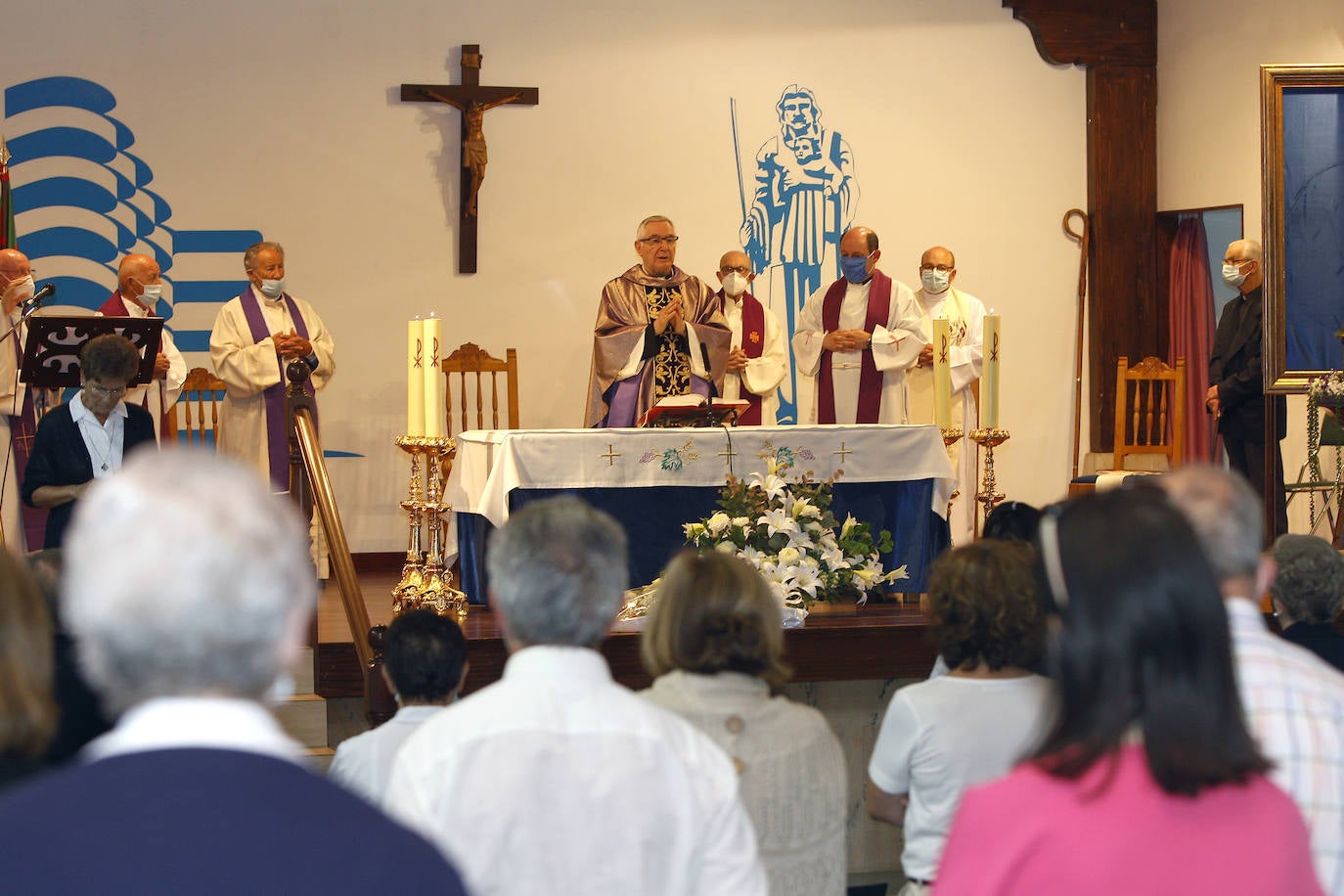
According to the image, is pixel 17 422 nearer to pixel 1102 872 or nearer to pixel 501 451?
pixel 501 451

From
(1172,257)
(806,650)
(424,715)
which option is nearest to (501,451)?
(806,650)

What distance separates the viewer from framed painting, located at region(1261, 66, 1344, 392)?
270 inches

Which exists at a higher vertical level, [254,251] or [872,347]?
[254,251]

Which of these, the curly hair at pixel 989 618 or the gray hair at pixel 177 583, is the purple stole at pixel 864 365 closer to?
the curly hair at pixel 989 618

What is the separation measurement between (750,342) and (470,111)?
7.27ft

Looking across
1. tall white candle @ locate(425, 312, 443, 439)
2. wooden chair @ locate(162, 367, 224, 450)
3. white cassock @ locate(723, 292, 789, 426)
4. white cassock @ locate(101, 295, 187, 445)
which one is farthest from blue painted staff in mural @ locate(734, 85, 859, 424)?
tall white candle @ locate(425, 312, 443, 439)

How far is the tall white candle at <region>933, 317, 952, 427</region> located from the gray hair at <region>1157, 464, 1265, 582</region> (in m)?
4.74

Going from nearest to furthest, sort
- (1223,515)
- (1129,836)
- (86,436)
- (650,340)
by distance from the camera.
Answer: (1129,836) → (1223,515) → (86,436) → (650,340)

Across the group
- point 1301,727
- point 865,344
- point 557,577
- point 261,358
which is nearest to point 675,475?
point 865,344

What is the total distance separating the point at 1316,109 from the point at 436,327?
4.40 meters

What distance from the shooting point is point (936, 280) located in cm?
881

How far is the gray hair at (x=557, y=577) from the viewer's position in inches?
74.8

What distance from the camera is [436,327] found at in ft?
17.6

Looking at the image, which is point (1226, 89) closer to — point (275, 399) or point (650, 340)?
point (650, 340)
